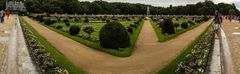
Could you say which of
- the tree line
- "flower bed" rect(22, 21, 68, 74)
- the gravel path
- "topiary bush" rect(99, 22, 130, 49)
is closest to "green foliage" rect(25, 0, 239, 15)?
the tree line

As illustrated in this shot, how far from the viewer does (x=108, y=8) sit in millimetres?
116875

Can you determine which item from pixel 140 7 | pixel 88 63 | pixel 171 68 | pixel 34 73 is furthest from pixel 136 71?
pixel 140 7

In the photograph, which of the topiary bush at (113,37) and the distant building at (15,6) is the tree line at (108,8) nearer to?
the distant building at (15,6)

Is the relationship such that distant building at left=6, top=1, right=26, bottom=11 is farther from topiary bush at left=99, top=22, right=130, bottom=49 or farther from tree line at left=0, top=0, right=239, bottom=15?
topiary bush at left=99, top=22, right=130, bottom=49

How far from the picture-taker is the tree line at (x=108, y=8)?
324ft

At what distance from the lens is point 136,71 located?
524 inches

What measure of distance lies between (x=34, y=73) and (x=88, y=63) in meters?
3.47

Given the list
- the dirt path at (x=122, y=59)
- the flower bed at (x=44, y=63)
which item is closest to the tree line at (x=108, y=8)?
the dirt path at (x=122, y=59)

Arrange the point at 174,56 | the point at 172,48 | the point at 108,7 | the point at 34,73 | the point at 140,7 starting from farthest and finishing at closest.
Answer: the point at 140,7
the point at 108,7
the point at 172,48
the point at 174,56
the point at 34,73

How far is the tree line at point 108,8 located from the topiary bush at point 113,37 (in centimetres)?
7740

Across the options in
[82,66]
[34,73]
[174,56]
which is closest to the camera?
[34,73]

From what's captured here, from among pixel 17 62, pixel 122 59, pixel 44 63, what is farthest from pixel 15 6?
pixel 44 63

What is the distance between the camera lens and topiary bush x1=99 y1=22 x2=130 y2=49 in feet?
66.3

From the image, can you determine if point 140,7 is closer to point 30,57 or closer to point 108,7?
point 108,7
